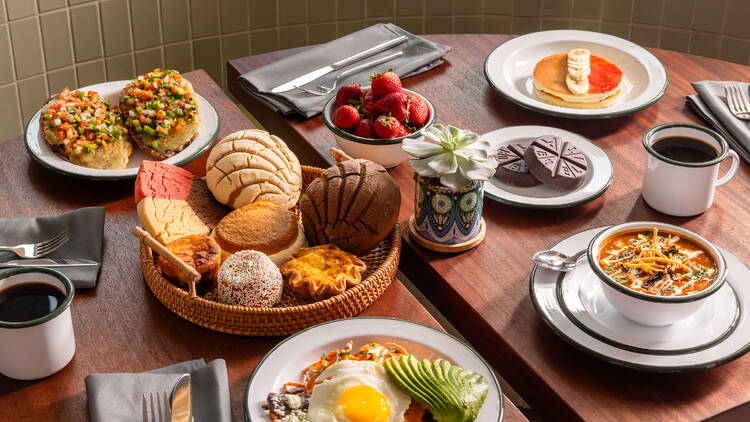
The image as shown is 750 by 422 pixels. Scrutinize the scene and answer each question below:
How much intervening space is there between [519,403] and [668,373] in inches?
36.4

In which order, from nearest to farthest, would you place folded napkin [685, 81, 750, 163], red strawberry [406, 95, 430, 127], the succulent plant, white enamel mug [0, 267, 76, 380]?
white enamel mug [0, 267, 76, 380]
the succulent plant
red strawberry [406, 95, 430, 127]
folded napkin [685, 81, 750, 163]

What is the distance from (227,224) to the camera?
1540 millimetres

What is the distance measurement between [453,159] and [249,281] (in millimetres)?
428

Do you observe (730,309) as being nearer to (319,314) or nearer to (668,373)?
(668,373)

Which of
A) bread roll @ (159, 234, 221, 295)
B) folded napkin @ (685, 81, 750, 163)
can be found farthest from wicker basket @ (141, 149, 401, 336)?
folded napkin @ (685, 81, 750, 163)

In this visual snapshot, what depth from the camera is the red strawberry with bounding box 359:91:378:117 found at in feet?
5.97

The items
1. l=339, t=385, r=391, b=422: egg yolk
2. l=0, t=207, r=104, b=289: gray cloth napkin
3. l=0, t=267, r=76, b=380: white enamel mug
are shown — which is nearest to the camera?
l=339, t=385, r=391, b=422: egg yolk

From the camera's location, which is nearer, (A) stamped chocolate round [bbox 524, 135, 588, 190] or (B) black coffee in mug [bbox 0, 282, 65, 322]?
(B) black coffee in mug [bbox 0, 282, 65, 322]

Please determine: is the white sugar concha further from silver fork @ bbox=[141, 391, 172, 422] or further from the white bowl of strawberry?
the white bowl of strawberry

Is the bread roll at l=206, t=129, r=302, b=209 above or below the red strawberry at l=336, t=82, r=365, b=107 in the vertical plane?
below

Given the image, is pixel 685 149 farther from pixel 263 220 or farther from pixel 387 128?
pixel 263 220

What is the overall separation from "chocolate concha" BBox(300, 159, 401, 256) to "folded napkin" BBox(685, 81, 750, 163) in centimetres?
90

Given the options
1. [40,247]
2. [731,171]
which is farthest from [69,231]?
[731,171]

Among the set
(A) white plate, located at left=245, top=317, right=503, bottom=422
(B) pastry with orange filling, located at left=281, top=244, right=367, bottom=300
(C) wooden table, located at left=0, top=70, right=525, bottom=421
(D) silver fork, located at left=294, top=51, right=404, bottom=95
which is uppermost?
(D) silver fork, located at left=294, top=51, right=404, bottom=95
